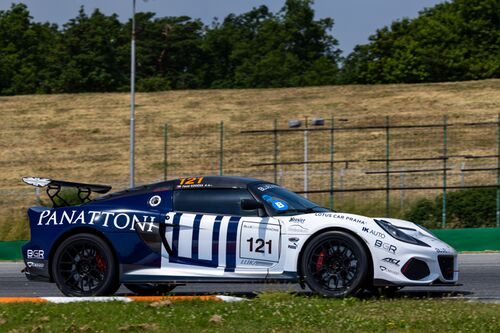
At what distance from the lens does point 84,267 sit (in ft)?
36.7

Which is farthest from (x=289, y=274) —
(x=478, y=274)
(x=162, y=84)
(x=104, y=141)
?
(x=162, y=84)

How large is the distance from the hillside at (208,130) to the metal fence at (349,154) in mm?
72

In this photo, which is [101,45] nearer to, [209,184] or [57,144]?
[57,144]

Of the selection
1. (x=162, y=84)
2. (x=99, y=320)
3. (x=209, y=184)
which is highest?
(x=162, y=84)

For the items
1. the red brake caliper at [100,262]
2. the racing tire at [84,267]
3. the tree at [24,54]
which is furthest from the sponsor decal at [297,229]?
the tree at [24,54]

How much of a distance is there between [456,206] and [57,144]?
2359 centimetres

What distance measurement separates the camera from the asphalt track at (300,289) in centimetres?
1127

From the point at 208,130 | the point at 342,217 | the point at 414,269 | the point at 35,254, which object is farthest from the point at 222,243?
the point at 208,130

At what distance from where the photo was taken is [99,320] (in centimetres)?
886

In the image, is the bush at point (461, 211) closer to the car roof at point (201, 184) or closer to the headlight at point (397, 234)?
the headlight at point (397, 234)

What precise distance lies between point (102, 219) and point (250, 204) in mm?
1709

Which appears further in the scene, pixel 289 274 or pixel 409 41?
pixel 409 41

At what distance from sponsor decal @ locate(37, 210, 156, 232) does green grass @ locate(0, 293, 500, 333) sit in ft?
4.91

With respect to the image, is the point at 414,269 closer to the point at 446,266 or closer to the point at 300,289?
the point at 446,266
